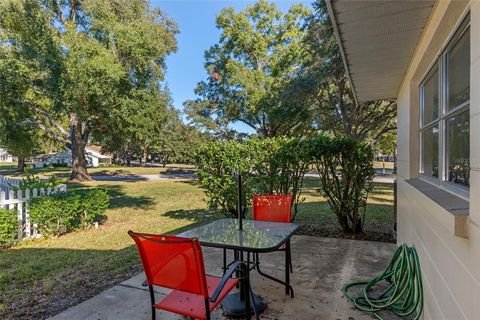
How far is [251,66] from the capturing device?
1870 centimetres

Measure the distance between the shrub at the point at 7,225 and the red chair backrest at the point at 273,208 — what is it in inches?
169

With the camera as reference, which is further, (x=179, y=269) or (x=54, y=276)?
(x=54, y=276)

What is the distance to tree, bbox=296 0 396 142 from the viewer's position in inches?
422

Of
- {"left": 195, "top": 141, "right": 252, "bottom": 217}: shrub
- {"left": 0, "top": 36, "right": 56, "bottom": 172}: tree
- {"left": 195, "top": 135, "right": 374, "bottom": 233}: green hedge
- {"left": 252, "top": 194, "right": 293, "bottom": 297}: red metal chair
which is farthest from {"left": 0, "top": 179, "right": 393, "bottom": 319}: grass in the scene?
{"left": 0, "top": 36, "right": 56, "bottom": 172}: tree

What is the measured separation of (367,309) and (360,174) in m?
2.97

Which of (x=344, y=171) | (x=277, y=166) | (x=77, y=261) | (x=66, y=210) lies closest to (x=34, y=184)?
(x=66, y=210)

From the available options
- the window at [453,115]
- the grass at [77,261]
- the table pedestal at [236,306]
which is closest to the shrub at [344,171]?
the grass at [77,261]

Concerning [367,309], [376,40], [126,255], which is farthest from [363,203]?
[126,255]

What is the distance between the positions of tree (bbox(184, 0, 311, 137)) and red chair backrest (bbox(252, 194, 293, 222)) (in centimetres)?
1282

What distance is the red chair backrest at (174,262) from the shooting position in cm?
183

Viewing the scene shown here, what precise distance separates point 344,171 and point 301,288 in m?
2.73

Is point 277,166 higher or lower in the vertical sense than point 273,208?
higher

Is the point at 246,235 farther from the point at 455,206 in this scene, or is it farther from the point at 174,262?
the point at 455,206

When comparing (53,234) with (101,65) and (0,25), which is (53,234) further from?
(0,25)
